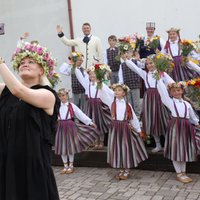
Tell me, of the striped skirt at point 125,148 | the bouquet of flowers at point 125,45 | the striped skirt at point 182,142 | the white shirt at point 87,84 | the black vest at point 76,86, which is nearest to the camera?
the striped skirt at point 182,142

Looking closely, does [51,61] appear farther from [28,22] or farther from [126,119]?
[28,22]

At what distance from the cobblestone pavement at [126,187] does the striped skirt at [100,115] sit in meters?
0.90

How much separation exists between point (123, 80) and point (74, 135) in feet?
6.50


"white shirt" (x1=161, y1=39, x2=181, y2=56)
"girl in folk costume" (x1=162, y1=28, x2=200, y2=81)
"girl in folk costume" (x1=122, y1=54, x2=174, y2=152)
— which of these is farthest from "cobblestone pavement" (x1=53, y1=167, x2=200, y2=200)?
"white shirt" (x1=161, y1=39, x2=181, y2=56)

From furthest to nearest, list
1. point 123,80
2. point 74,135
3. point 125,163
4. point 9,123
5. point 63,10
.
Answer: point 63,10 → point 123,80 → point 74,135 → point 125,163 → point 9,123

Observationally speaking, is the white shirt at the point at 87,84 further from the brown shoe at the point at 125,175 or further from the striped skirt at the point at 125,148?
the brown shoe at the point at 125,175

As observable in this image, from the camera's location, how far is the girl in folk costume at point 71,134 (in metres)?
7.37

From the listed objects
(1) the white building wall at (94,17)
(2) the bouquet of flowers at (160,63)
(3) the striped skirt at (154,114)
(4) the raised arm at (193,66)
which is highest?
(1) the white building wall at (94,17)

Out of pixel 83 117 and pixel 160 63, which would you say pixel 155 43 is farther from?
pixel 83 117

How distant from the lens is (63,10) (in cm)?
1226

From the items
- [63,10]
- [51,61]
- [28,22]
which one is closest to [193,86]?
[51,61]

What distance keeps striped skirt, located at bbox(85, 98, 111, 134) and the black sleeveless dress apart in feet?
15.9

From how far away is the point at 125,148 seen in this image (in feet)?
21.9

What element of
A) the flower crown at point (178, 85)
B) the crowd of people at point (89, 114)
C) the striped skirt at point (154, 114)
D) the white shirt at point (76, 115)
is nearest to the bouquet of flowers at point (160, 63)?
the crowd of people at point (89, 114)
